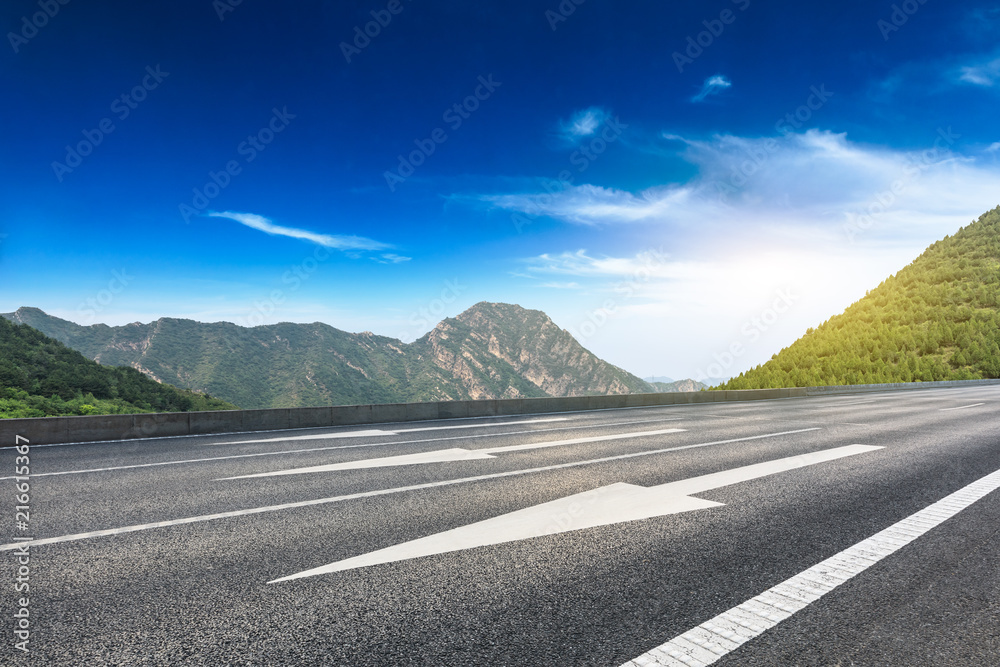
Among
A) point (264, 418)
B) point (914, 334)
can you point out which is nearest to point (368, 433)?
point (264, 418)

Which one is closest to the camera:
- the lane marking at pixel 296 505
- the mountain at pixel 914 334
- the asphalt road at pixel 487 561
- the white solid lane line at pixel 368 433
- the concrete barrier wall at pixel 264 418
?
the asphalt road at pixel 487 561

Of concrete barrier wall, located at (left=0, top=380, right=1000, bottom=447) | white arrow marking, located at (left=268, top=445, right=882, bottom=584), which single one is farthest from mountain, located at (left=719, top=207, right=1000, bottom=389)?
white arrow marking, located at (left=268, top=445, right=882, bottom=584)

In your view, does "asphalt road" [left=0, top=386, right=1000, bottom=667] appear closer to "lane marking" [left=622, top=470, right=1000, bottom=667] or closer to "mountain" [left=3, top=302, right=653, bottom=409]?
"lane marking" [left=622, top=470, right=1000, bottom=667]

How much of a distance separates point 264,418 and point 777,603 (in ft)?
40.3

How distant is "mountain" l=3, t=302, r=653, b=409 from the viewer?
107 metres

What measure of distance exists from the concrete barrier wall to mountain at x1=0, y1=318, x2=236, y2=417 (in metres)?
29.8

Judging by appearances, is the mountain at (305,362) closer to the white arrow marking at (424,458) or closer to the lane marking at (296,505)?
the white arrow marking at (424,458)

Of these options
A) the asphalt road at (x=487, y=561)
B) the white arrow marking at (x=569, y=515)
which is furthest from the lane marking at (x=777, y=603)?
the white arrow marking at (x=569, y=515)

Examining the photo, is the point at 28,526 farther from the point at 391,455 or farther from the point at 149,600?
the point at 391,455

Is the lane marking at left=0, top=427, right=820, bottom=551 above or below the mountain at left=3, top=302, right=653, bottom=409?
below

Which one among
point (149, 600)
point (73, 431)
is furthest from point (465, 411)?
point (149, 600)

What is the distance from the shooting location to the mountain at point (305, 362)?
107m

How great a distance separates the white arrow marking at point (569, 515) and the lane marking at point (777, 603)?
Answer: 1.47 meters

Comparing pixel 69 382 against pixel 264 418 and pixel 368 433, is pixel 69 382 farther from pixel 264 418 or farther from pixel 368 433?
pixel 368 433
